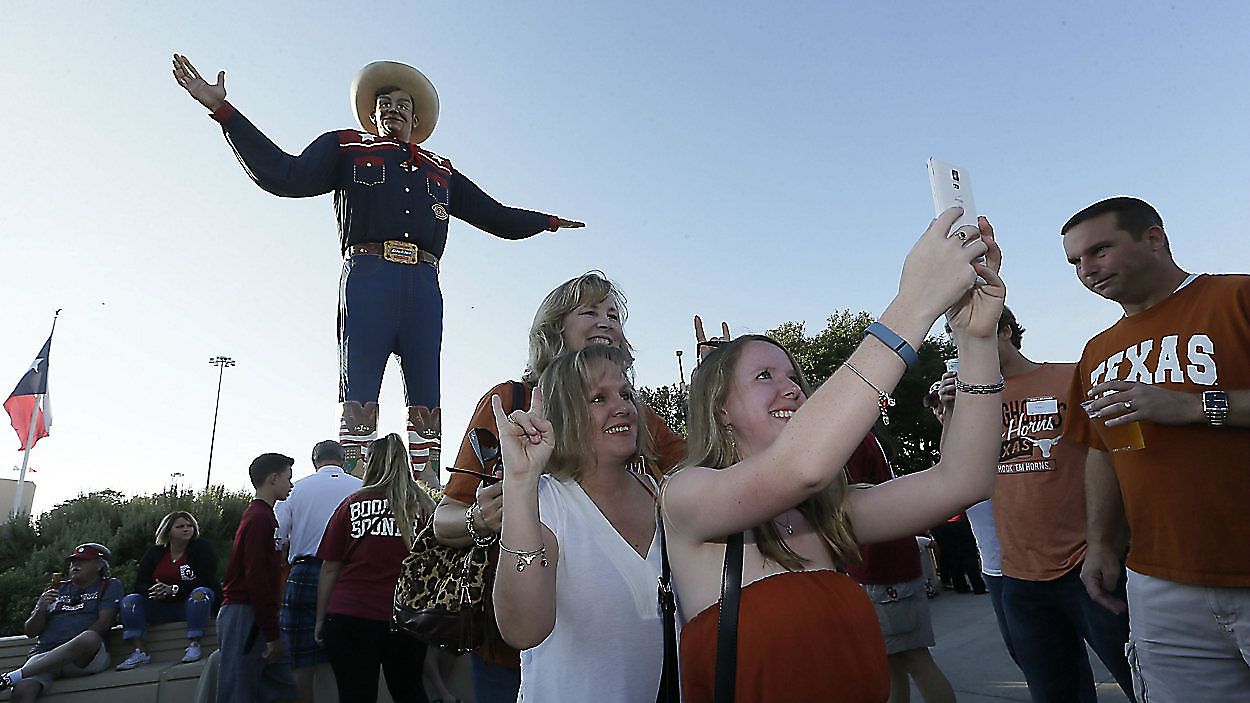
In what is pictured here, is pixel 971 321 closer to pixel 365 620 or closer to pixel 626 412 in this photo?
pixel 626 412

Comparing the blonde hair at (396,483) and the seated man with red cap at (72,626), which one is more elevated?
the blonde hair at (396,483)

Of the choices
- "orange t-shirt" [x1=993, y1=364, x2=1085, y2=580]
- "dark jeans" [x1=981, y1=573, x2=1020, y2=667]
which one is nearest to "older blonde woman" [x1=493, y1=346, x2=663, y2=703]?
"orange t-shirt" [x1=993, y1=364, x2=1085, y2=580]

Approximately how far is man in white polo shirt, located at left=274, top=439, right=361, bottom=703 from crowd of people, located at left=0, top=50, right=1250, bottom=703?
2 centimetres

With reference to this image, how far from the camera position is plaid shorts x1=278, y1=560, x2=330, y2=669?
452 cm

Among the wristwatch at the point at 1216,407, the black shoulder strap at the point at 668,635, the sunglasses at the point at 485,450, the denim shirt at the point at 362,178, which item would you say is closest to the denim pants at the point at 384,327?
the denim shirt at the point at 362,178

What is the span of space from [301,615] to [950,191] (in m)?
4.45

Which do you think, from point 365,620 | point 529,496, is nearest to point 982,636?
point 365,620

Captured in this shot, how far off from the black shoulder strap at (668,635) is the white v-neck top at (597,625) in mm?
89

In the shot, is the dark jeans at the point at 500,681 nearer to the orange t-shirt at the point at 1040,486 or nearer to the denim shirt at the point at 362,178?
the orange t-shirt at the point at 1040,486

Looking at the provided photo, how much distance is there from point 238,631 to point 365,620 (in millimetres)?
1658

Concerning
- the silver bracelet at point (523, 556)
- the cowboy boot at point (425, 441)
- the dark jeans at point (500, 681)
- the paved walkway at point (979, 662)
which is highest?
the cowboy boot at point (425, 441)

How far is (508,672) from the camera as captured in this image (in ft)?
7.46

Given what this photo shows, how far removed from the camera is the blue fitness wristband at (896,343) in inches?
50.1

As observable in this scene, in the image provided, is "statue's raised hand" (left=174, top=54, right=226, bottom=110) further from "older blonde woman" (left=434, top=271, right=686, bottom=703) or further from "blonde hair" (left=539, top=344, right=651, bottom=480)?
"blonde hair" (left=539, top=344, right=651, bottom=480)
